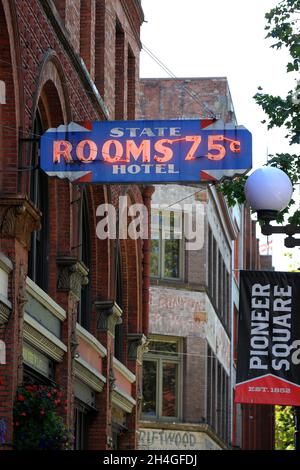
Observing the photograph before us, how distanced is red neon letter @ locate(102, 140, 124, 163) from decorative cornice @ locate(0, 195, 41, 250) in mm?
1214

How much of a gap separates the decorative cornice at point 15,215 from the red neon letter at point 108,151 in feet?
3.98

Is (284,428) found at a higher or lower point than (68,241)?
higher

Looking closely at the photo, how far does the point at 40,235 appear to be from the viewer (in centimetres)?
2227

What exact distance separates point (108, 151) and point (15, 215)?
154cm

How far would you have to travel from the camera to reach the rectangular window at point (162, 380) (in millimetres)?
40125

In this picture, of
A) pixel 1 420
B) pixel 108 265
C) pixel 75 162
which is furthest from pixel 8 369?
pixel 108 265

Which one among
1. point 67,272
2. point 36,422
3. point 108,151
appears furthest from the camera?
point 67,272

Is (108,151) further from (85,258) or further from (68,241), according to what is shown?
(85,258)

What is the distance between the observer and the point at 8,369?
713 inches

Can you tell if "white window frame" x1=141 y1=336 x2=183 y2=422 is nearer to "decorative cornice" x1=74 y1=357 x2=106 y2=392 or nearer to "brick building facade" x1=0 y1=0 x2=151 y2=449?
"brick building facade" x1=0 y1=0 x2=151 y2=449

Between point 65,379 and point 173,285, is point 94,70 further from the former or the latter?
point 173,285

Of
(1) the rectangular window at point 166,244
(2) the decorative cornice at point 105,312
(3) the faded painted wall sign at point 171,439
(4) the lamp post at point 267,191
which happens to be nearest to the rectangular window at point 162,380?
(3) the faded painted wall sign at point 171,439

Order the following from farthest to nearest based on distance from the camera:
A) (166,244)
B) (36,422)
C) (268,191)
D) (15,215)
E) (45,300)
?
1. (166,244)
2. (45,300)
3. (36,422)
4. (15,215)
5. (268,191)

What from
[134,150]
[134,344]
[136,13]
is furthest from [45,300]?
[136,13]
